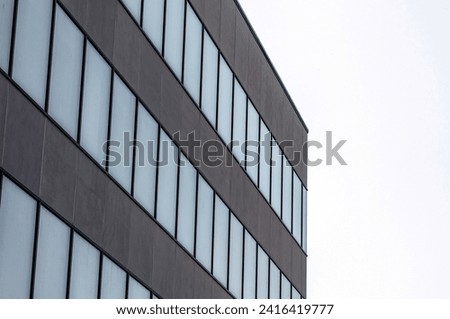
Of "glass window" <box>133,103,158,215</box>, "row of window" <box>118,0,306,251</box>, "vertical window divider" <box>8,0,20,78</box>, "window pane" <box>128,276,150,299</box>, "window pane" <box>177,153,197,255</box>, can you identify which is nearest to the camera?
"vertical window divider" <box>8,0,20,78</box>

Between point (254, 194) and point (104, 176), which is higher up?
point (254, 194)

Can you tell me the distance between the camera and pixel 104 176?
3083 centimetres

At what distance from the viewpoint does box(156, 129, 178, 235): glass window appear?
35250 millimetres

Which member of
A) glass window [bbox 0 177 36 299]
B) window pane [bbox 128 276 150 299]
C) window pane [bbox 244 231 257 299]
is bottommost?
glass window [bbox 0 177 36 299]

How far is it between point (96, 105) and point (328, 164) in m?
27.7

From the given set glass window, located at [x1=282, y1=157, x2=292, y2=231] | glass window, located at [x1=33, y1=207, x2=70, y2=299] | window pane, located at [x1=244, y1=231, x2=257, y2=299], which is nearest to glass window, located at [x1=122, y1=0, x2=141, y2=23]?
glass window, located at [x1=33, y1=207, x2=70, y2=299]

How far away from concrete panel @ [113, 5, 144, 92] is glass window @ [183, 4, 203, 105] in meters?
4.56

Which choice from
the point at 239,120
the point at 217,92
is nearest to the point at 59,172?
the point at 217,92

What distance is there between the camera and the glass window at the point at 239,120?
44.2 meters

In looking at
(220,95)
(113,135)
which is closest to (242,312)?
(113,135)

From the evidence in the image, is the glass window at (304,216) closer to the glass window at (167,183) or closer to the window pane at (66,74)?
the glass window at (167,183)

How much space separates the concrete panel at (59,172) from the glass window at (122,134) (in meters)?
2.73

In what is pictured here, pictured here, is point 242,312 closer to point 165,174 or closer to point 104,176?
point 104,176

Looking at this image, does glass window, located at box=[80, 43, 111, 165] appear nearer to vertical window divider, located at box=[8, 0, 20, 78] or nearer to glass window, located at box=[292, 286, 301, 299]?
vertical window divider, located at box=[8, 0, 20, 78]
